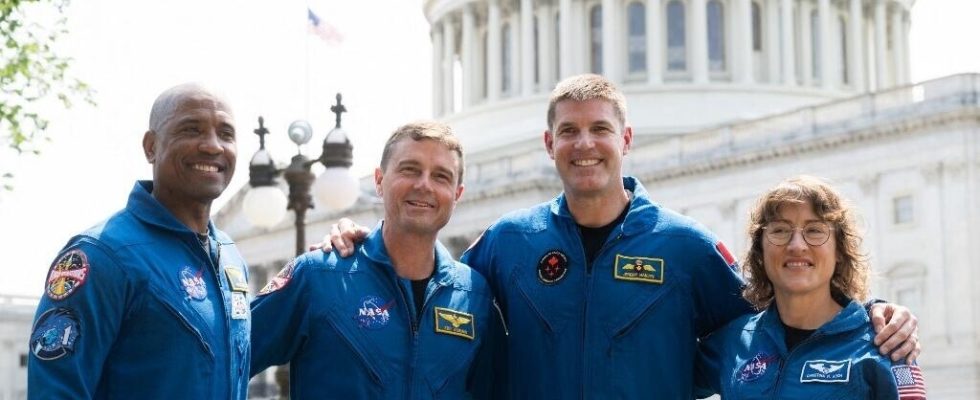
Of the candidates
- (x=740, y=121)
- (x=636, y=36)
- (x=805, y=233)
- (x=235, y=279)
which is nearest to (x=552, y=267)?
(x=805, y=233)

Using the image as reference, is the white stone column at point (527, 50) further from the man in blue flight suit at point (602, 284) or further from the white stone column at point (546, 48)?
the man in blue flight suit at point (602, 284)

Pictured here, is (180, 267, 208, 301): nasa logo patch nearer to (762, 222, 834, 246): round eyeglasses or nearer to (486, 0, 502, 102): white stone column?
(762, 222, 834, 246): round eyeglasses

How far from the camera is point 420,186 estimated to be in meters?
7.64

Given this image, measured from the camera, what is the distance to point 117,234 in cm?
669

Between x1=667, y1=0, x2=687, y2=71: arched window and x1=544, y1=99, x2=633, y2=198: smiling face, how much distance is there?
65898mm

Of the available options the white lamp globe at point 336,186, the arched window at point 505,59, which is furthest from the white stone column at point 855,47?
the white lamp globe at point 336,186

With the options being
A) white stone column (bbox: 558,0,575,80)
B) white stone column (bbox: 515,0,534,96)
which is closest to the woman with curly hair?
white stone column (bbox: 558,0,575,80)

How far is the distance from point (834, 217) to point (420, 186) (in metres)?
1.85

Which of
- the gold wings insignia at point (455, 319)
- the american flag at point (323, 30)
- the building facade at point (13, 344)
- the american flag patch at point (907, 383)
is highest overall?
the american flag at point (323, 30)

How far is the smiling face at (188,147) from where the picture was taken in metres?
6.97

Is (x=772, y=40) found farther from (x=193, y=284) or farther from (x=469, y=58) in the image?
(x=193, y=284)

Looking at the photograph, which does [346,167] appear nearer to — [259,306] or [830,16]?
[259,306]

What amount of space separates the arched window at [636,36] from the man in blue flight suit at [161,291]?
6696 centimetres

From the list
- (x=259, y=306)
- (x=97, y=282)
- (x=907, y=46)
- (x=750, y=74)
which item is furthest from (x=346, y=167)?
(x=907, y=46)
